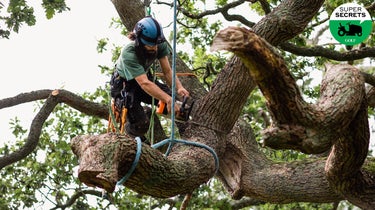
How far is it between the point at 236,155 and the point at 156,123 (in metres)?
0.73

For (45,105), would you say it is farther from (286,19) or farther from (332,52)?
(332,52)

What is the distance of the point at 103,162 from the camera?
12.7ft

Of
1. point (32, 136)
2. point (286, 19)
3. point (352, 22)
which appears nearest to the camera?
point (286, 19)

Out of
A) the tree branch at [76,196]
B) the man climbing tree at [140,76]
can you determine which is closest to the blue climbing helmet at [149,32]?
the man climbing tree at [140,76]

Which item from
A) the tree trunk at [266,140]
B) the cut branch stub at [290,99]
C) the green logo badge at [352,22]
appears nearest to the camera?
the cut branch stub at [290,99]

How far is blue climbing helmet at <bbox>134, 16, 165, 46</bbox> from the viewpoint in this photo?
5.23 metres

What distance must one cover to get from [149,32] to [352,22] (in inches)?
142

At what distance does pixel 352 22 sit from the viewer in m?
8.16

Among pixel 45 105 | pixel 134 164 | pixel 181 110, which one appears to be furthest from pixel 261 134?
pixel 45 105

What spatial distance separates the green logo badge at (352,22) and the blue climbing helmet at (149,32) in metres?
3.01

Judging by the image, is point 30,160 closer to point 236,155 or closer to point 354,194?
point 236,155

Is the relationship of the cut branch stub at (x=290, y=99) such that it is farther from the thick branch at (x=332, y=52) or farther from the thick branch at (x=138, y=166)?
the thick branch at (x=332, y=52)

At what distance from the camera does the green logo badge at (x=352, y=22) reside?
782 centimetres

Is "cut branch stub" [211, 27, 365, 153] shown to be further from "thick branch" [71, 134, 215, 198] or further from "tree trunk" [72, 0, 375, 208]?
"thick branch" [71, 134, 215, 198]
